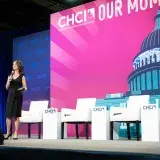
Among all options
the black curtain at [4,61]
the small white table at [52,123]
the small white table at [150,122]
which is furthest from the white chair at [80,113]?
the black curtain at [4,61]

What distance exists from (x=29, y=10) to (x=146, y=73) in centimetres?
476

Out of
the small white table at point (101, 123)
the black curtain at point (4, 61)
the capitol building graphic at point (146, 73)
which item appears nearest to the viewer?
the small white table at point (101, 123)

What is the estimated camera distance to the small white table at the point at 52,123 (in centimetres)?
680

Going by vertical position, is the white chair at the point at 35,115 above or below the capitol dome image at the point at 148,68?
below

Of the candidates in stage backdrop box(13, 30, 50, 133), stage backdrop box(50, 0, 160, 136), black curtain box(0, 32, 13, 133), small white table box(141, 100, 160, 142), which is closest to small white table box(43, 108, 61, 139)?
stage backdrop box(50, 0, 160, 136)

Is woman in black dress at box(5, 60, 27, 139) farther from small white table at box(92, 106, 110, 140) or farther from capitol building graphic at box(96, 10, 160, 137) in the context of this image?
capitol building graphic at box(96, 10, 160, 137)

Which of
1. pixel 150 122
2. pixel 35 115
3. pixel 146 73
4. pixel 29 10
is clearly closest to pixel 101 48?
pixel 146 73

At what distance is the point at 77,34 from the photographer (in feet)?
25.6

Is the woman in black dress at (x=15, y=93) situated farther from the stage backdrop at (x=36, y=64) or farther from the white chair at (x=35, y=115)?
the stage backdrop at (x=36, y=64)

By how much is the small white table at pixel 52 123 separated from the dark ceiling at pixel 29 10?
2838mm

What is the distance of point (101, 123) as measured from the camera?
248 inches

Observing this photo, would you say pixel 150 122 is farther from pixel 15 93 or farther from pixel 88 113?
pixel 15 93

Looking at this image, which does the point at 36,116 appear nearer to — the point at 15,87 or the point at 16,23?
the point at 15,87

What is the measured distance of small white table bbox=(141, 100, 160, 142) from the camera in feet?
19.0
